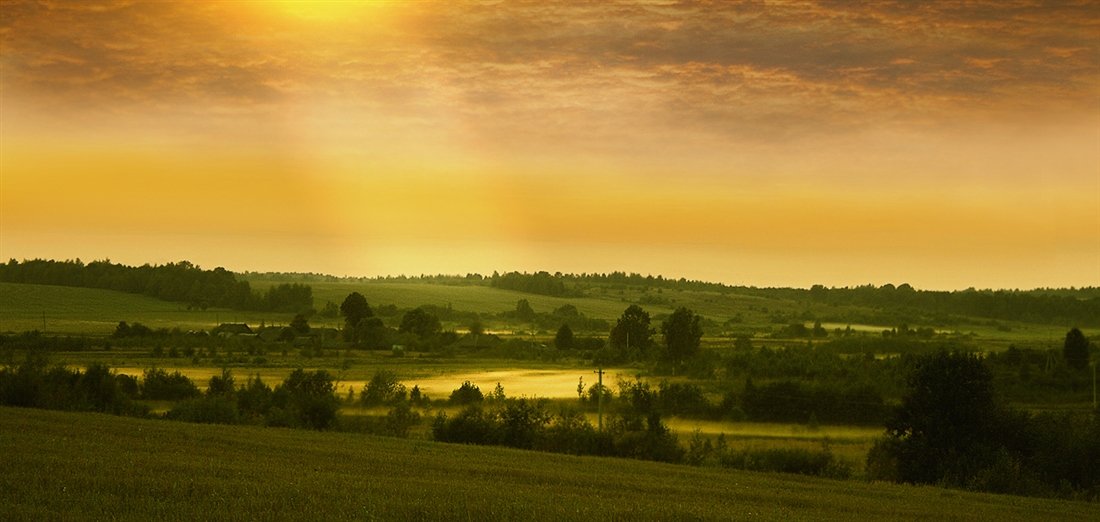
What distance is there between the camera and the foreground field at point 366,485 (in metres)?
13.2

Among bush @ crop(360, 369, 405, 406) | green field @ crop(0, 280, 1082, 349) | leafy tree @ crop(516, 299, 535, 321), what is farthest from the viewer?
leafy tree @ crop(516, 299, 535, 321)

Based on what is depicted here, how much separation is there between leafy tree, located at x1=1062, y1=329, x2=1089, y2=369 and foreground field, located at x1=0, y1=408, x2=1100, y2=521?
180ft

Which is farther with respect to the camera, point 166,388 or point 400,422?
point 166,388

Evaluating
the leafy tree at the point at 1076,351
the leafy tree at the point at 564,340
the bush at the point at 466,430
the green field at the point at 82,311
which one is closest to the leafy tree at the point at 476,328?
the leafy tree at the point at 564,340

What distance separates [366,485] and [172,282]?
72.3 meters

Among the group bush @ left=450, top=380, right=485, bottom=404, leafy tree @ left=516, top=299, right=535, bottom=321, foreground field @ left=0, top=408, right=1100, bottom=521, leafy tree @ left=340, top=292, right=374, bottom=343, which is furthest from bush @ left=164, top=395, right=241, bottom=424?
leafy tree @ left=516, top=299, right=535, bottom=321

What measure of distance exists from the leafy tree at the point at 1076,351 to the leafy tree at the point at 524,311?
65.2 metres

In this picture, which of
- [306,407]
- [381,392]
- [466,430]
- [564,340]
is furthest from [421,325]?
[466,430]

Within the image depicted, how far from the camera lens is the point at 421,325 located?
93.2 metres

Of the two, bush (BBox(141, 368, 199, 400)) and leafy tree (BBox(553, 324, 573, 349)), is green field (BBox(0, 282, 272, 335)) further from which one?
leafy tree (BBox(553, 324, 573, 349))

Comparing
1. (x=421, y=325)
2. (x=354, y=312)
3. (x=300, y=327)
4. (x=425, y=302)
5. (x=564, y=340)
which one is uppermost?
(x=425, y=302)

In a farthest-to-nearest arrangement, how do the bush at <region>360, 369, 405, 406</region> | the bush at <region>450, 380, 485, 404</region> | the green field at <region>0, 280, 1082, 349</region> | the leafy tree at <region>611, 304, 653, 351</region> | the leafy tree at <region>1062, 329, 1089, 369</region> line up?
the leafy tree at <region>611, 304, 653, 351</region> → the leafy tree at <region>1062, 329, 1089, 369</region> → the green field at <region>0, 280, 1082, 349</region> → the bush at <region>450, 380, 485, 404</region> → the bush at <region>360, 369, 405, 406</region>

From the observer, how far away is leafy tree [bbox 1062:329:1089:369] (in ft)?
237

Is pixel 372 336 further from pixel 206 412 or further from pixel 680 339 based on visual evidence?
pixel 206 412
